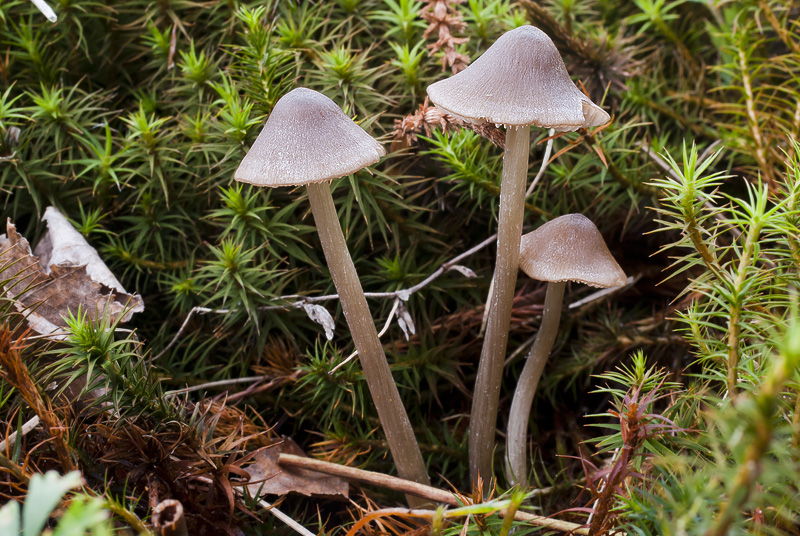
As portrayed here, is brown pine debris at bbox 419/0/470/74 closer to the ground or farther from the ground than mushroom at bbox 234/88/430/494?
farther from the ground

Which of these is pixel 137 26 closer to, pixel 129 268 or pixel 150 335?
pixel 129 268

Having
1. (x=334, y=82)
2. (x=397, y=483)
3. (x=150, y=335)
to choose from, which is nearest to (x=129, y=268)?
(x=150, y=335)

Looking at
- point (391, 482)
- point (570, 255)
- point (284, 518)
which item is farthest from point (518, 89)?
point (284, 518)

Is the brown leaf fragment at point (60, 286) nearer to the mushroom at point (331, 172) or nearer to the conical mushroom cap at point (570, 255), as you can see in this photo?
the mushroom at point (331, 172)

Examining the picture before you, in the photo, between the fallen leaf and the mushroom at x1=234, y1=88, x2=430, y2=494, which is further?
the fallen leaf

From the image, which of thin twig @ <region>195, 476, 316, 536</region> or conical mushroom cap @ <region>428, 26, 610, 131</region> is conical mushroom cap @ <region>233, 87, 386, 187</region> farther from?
thin twig @ <region>195, 476, 316, 536</region>

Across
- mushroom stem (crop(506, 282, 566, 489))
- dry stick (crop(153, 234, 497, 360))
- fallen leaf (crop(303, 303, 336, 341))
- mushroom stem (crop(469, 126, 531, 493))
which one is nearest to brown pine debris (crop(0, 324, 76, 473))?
dry stick (crop(153, 234, 497, 360))

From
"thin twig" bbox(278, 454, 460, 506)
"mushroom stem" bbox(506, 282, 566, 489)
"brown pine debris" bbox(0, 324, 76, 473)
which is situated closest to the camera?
"brown pine debris" bbox(0, 324, 76, 473)

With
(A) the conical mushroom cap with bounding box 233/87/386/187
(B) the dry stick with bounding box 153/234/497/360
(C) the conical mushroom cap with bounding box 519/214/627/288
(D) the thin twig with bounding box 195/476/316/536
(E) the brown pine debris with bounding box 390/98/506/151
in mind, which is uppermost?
(A) the conical mushroom cap with bounding box 233/87/386/187
